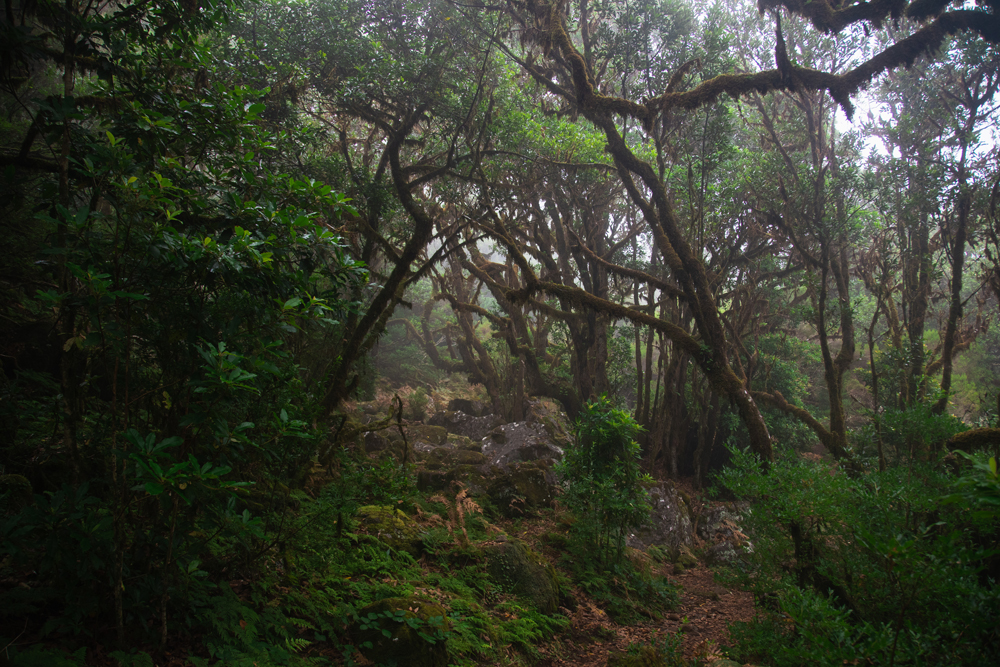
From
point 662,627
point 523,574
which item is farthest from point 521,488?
point 662,627

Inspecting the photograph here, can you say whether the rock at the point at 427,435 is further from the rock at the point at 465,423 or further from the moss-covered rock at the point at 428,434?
the rock at the point at 465,423

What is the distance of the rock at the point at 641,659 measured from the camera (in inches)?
165

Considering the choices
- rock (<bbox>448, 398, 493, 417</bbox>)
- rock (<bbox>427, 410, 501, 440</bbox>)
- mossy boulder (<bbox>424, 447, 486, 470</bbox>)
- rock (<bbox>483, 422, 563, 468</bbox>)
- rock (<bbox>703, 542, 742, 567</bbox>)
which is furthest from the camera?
rock (<bbox>448, 398, 493, 417</bbox>)

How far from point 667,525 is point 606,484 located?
314cm

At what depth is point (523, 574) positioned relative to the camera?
5.48 metres

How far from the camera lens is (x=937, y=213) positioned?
9.95 meters

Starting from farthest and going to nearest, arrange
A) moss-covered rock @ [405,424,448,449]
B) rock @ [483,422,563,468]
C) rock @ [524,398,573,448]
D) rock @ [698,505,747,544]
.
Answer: moss-covered rock @ [405,424,448,449] < rock @ [524,398,573,448] < rock @ [483,422,563,468] < rock @ [698,505,747,544]

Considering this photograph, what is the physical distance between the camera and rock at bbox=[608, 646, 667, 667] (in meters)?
4.20

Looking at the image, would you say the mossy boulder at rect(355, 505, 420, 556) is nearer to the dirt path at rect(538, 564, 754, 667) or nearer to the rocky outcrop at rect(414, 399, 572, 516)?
the dirt path at rect(538, 564, 754, 667)

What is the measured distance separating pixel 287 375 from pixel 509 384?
37.9 ft

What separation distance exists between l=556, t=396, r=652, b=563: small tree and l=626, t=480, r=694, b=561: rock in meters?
1.44

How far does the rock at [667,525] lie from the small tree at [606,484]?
1.44m

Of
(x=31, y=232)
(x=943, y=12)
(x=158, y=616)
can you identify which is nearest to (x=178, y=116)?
(x=158, y=616)

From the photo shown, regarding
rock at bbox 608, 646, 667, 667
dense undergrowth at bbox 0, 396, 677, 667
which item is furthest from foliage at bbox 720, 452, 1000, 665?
dense undergrowth at bbox 0, 396, 677, 667
